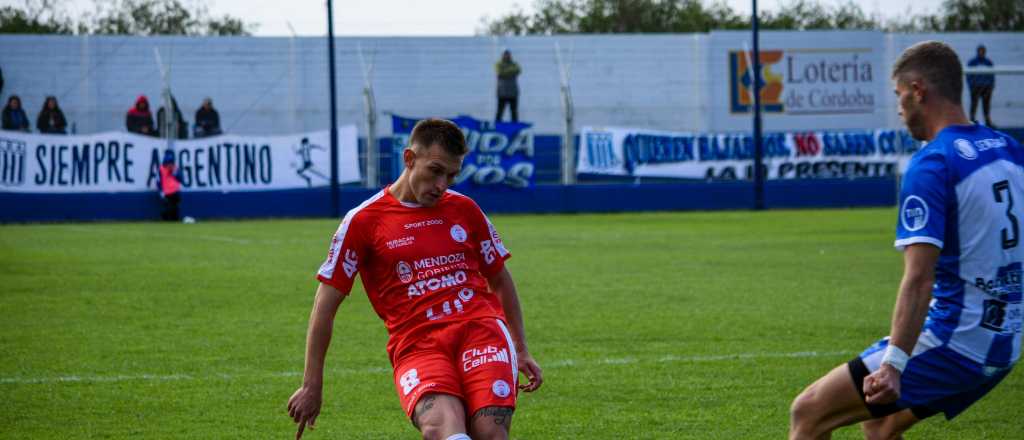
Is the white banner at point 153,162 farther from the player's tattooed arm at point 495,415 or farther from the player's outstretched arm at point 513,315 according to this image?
the player's tattooed arm at point 495,415

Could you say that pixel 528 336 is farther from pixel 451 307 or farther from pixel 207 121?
pixel 207 121

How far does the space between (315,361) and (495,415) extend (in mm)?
679

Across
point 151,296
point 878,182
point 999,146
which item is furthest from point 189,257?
point 878,182

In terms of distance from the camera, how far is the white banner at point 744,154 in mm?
30750

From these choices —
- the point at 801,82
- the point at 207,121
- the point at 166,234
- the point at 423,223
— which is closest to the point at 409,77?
the point at 207,121

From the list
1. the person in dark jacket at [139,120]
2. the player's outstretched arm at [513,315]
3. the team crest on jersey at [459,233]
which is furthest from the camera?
the person in dark jacket at [139,120]

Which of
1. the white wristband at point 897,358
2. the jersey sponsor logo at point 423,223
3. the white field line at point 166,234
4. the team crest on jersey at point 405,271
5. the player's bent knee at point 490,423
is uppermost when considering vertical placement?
the jersey sponsor logo at point 423,223

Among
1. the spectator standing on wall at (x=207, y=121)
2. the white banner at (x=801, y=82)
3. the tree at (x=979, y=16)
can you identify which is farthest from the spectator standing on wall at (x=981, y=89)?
the tree at (x=979, y=16)

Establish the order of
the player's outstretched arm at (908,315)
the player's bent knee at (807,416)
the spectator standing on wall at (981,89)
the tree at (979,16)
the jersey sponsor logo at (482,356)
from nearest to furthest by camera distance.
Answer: the player's outstretched arm at (908,315) < the player's bent knee at (807,416) < the jersey sponsor logo at (482,356) < the spectator standing on wall at (981,89) < the tree at (979,16)

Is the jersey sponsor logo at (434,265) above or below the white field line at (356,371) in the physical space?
above

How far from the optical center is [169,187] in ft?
87.8

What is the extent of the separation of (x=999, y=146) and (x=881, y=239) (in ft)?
51.9

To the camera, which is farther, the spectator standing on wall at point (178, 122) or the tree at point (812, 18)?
the tree at point (812, 18)

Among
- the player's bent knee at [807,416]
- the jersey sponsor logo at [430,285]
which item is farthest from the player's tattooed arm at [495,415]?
the player's bent knee at [807,416]
